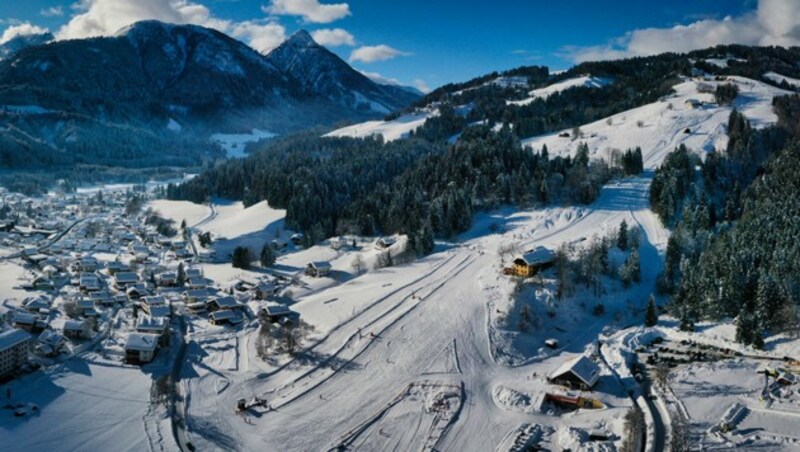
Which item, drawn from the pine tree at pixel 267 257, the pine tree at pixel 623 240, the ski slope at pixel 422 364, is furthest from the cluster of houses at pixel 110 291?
the pine tree at pixel 623 240

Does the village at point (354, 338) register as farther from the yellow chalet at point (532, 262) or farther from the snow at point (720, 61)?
the snow at point (720, 61)

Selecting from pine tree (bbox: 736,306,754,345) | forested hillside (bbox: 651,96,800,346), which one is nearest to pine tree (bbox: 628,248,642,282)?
forested hillside (bbox: 651,96,800,346)

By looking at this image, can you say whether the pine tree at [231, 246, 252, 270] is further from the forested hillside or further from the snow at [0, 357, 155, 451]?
the forested hillside

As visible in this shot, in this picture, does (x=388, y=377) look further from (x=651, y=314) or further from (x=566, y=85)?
(x=566, y=85)

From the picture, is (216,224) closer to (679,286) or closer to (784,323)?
(679,286)

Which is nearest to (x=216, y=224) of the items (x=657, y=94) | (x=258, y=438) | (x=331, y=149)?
(x=331, y=149)

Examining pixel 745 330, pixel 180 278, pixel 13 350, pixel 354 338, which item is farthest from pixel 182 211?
pixel 745 330
